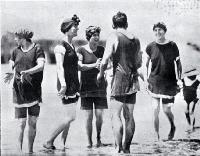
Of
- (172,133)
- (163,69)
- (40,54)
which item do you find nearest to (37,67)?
(40,54)

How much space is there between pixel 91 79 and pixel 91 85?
58 mm

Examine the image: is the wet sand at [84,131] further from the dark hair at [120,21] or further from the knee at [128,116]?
the dark hair at [120,21]

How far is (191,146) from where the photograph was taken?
3941 millimetres

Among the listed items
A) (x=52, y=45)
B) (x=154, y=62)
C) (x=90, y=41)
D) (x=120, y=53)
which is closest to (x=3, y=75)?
(x=52, y=45)

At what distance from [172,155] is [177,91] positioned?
0.63 metres

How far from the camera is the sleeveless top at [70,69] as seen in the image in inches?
149

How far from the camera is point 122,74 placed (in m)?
3.72

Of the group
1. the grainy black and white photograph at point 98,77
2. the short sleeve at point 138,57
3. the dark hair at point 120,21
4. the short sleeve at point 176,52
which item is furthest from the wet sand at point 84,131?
the dark hair at point 120,21

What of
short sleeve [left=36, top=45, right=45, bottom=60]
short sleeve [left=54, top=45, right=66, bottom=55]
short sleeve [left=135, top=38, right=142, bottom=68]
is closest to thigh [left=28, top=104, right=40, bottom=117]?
short sleeve [left=36, top=45, right=45, bottom=60]

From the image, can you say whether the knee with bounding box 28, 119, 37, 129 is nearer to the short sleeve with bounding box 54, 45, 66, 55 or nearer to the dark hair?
the short sleeve with bounding box 54, 45, 66, 55

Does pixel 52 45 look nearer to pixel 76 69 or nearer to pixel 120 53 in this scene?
pixel 76 69

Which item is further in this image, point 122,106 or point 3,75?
point 3,75

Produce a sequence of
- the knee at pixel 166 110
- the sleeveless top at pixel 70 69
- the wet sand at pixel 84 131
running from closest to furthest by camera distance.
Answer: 1. the sleeveless top at pixel 70 69
2. the wet sand at pixel 84 131
3. the knee at pixel 166 110

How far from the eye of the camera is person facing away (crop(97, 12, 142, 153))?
3.69 meters
